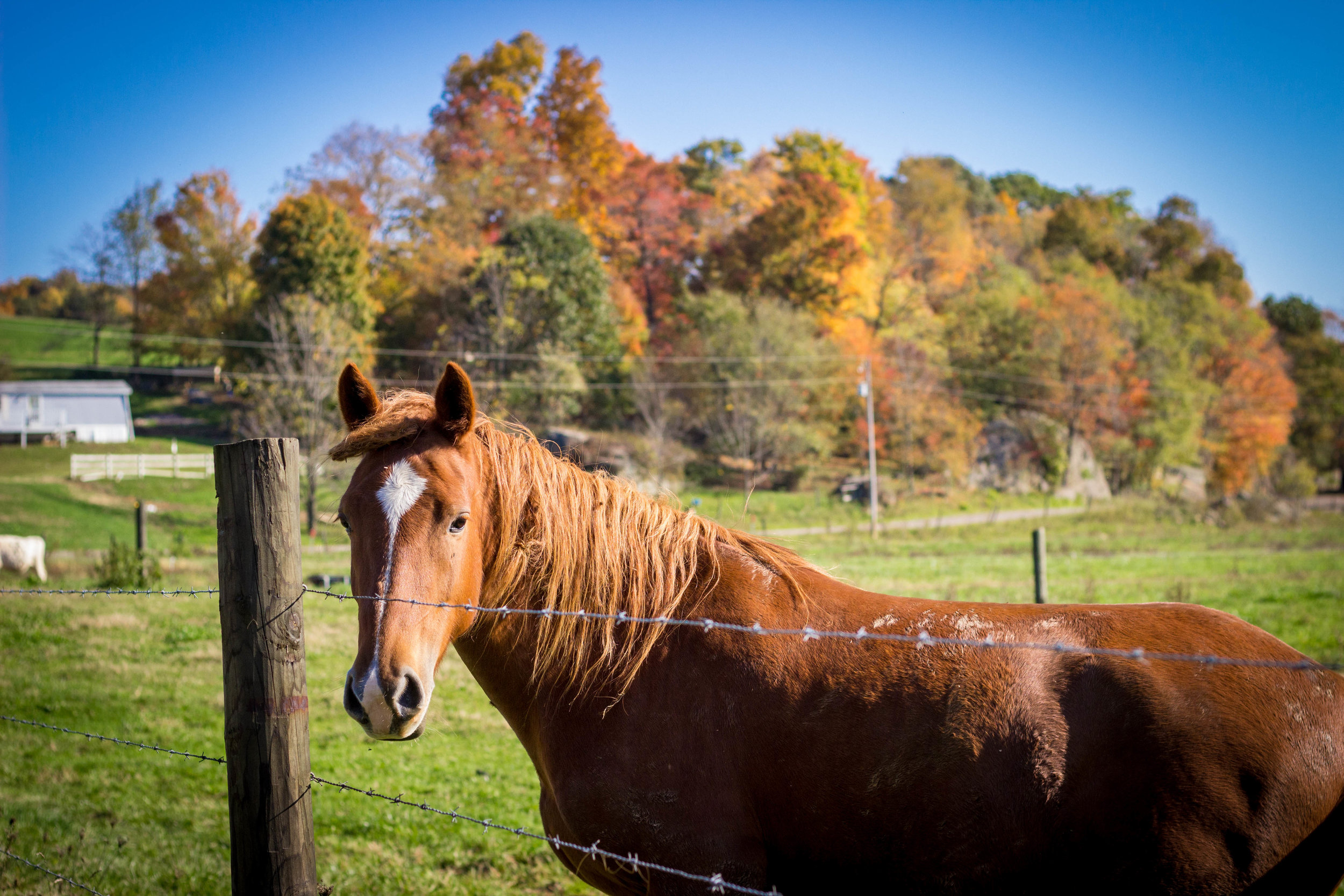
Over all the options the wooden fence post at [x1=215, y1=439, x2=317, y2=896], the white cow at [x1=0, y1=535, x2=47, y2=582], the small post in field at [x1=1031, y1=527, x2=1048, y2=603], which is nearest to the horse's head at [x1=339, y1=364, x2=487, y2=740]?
the wooden fence post at [x1=215, y1=439, x2=317, y2=896]

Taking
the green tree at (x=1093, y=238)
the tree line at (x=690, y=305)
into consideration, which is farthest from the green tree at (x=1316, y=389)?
the green tree at (x=1093, y=238)

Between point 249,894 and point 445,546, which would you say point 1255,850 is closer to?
point 445,546

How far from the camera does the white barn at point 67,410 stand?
25.9 meters

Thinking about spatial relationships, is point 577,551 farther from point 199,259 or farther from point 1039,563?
point 199,259

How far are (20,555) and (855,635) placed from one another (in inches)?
656

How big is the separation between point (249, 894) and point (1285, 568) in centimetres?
1961

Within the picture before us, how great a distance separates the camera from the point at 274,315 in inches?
994

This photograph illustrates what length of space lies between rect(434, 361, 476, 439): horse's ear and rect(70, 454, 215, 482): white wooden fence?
24297 millimetres

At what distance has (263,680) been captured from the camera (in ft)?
7.47

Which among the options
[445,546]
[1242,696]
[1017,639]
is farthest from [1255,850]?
[445,546]

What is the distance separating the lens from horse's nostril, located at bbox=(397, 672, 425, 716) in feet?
6.88

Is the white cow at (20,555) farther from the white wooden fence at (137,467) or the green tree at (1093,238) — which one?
the green tree at (1093,238)

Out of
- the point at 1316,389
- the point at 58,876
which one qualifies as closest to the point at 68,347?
the point at 58,876

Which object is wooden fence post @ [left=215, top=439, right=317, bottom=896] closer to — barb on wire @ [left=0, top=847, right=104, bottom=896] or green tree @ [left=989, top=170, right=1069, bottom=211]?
barb on wire @ [left=0, top=847, right=104, bottom=896]
